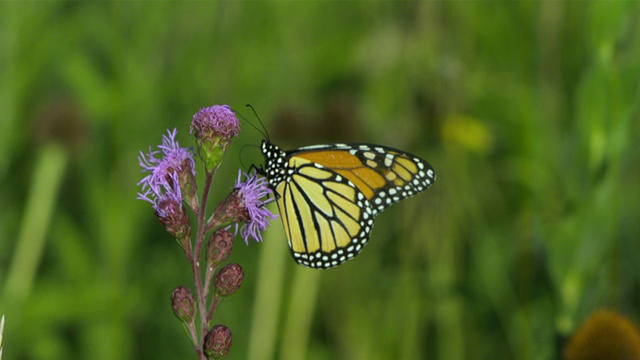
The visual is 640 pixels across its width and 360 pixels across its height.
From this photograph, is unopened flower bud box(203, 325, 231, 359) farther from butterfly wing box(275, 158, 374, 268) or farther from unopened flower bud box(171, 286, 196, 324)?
butterfly wing box(275, 158, 374, 268)

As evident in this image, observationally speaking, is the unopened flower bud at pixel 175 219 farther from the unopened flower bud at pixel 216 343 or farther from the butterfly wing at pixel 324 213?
the butterfly wing at pixel 324 213

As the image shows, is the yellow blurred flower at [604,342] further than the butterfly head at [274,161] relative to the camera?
Yes

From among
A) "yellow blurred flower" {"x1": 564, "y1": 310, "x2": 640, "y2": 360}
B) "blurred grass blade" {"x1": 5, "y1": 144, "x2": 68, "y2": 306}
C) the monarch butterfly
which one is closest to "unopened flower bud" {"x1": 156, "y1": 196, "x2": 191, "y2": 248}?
the monarch butterfly

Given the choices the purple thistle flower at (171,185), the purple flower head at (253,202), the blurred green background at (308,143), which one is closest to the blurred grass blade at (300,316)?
the blurred green background at (308,143)

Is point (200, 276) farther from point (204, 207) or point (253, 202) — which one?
point (253, 202)

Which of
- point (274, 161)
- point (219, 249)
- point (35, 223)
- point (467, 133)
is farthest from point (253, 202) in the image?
point (467, 133)
